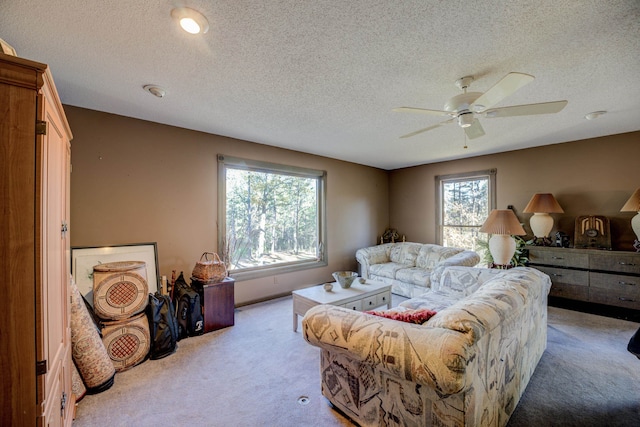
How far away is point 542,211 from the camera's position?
4.04 metres

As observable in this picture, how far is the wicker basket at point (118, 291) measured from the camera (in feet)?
7.72

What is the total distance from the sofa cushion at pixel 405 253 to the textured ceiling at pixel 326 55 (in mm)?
2603

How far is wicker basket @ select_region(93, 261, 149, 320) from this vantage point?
2.35m

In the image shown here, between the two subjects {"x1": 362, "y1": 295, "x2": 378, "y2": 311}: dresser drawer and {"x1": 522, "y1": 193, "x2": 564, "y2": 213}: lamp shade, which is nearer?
{"x1": 362, "y1": 295, "x2": 378, "y2": 311}: dresser drawer

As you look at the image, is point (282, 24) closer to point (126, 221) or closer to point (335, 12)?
point (335, 12)

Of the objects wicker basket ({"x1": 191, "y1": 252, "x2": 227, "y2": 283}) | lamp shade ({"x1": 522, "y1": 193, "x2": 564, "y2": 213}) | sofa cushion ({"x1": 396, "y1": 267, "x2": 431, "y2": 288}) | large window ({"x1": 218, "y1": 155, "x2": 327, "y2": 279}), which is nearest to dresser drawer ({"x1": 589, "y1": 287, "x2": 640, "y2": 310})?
lamp shade ({"x1": 522, "y1": 193, "x2": 564, "y2": 213})

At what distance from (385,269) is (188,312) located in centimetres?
316

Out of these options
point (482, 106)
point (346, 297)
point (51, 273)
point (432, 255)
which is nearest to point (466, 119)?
point (482, 106)

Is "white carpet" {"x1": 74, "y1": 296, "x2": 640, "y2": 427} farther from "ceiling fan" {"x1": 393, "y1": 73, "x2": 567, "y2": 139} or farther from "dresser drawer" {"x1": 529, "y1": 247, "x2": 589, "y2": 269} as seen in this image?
"ceiling fan" {"x1": 393, "y1": 73, "x2": 567, "y2": 139}

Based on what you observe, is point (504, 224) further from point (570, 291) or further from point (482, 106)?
point (570, 291)

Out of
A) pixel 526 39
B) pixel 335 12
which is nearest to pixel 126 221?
pixel 335 12

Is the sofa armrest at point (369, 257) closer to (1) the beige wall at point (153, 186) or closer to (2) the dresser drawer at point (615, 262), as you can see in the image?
(1) the beige wall at point (153, 186)

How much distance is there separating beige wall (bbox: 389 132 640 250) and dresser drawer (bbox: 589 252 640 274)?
48 centimetres

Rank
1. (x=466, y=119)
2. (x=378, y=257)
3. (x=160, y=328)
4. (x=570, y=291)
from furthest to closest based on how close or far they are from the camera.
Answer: (x=378, y=257)
(x=570, y=291)
(x=160, y=328)
(x=466, y=119)
